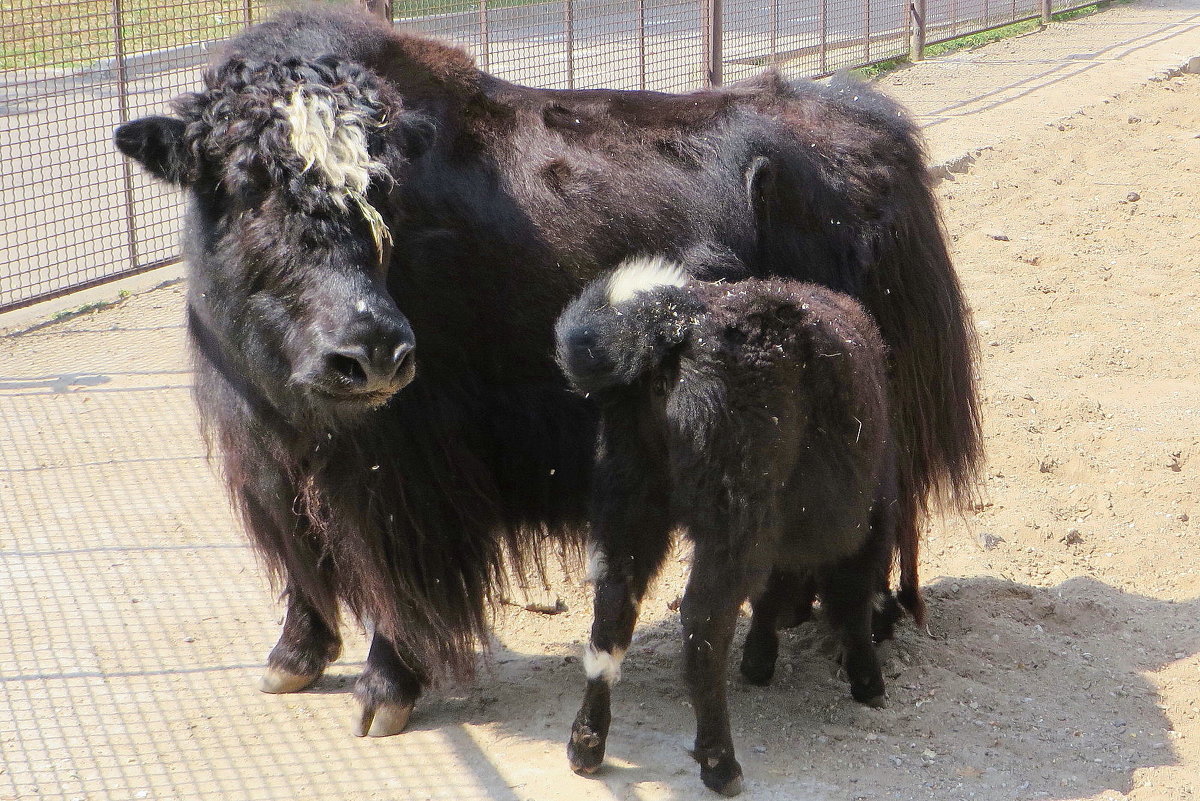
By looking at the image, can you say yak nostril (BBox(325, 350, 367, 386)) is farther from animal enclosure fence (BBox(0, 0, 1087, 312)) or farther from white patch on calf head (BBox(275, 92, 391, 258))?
animal enclosure fence (BBox(0, 0, 1087, 312))

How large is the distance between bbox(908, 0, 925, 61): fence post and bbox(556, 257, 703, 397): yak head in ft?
36.6

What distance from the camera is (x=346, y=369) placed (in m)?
2.85

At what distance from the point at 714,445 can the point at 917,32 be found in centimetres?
1159

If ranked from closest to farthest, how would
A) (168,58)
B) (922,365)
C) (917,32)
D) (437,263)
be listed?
(437,263) → (922,365) → (168,58) → (917,32)

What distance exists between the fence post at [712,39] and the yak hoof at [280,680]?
705 centimetres

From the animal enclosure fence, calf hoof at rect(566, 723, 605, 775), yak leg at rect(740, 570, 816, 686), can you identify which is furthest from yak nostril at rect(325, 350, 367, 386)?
the animal enclosure fence

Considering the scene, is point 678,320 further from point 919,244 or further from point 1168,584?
point 1168,584

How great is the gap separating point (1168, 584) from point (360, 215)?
3240 millimetres

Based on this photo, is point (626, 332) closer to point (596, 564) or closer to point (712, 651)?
point (596, 564)

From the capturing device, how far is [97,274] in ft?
24.7

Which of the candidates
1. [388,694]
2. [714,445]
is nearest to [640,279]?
[714,445]

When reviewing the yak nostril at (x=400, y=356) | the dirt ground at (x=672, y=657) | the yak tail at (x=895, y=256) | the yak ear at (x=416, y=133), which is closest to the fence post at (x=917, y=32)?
the dirt ground at (x=672, y=657)

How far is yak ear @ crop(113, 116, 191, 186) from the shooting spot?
2953mm

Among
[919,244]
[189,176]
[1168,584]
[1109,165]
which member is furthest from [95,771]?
[1109,165]
